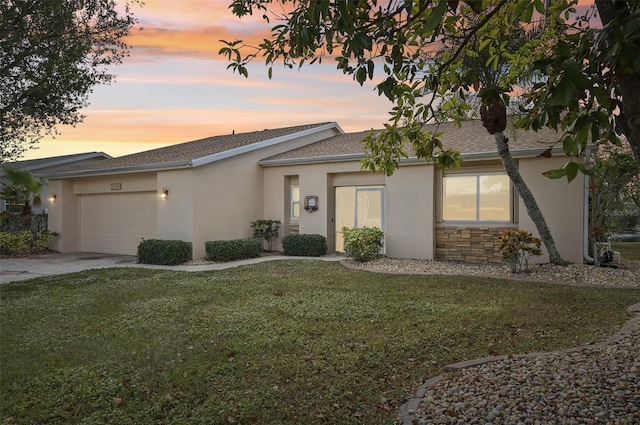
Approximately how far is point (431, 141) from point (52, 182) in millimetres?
16919

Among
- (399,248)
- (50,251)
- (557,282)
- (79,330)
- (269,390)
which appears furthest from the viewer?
(50,251)

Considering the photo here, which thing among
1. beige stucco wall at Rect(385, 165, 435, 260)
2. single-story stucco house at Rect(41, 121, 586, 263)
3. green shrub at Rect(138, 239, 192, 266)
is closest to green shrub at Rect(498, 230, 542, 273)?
single-story stucco house at Rect(41, 121, 586, 263)

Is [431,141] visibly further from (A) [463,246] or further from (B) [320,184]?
(B) [320,184]

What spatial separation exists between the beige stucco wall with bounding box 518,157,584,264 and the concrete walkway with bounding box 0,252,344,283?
5536mm

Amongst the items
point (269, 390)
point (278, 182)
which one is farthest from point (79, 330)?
point (278, 182)

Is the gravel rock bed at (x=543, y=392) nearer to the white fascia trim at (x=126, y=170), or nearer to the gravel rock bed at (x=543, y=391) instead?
the gravel rock bed at (x=543, y=391)

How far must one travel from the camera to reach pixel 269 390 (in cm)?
421

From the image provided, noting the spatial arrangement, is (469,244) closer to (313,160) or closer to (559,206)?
(559,206)

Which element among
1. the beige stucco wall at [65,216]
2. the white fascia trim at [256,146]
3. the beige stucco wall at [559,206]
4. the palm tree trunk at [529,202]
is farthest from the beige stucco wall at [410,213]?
the beige stucco wall at [65,216]

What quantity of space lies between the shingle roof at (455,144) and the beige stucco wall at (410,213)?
0.78 metres

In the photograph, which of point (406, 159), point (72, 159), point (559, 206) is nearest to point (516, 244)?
point (559, 206)

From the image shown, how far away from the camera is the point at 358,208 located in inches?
592

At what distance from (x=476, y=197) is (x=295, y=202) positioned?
605 cm

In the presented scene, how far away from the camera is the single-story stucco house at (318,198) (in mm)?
12258
